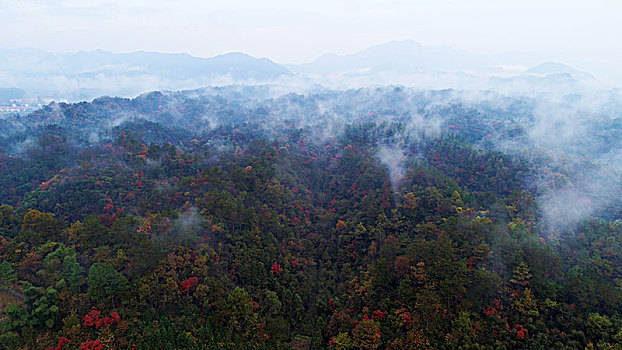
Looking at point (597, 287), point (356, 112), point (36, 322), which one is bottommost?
point (356, 112)

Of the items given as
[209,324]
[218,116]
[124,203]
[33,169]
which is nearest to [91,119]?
[218,116]

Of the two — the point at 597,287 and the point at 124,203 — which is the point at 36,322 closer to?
the point at 124,203

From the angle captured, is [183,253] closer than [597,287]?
No

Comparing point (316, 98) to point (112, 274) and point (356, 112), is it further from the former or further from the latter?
point (112, 274)

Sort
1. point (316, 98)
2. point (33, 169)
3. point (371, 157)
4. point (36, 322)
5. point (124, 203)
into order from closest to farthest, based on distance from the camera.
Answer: point (36, 322) → point (124, 203) → point (33, 169) → point (371, 157) → point (316, 98)

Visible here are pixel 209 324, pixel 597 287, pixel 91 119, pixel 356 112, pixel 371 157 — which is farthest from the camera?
pixel 356 112

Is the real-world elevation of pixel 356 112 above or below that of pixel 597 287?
below

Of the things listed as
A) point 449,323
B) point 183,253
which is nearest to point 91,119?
point 183,253
